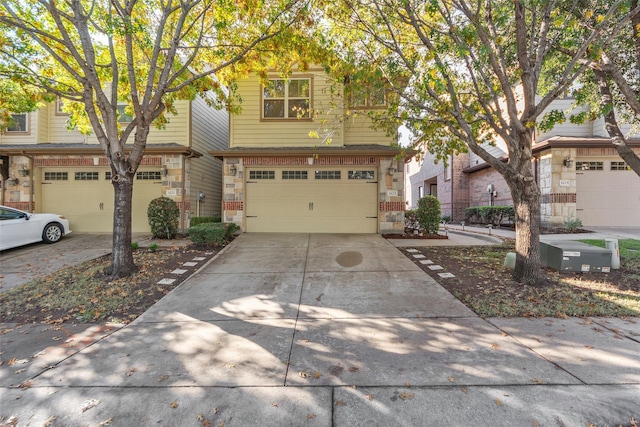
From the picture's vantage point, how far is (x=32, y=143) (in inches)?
411

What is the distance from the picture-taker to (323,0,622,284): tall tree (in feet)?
15.7

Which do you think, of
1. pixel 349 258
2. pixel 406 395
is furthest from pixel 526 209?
pixel 406 395

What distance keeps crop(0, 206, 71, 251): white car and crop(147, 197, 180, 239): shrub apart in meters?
2.55

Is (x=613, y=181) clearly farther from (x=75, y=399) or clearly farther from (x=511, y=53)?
(x=75, y=399)

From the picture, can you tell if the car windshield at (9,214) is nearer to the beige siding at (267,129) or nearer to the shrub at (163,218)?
the shrub at (163,218)

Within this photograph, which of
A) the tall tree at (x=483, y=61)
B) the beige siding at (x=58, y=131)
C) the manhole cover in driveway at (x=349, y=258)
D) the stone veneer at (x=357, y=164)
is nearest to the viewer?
the tall tree at (x=483, y=61)

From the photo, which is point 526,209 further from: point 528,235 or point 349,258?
point 349,258

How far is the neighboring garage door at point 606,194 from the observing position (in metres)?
11.3

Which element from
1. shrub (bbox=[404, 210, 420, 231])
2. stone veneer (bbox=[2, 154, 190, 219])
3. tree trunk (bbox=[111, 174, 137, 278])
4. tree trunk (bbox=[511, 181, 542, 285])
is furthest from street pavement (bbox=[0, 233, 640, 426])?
stone veneer (bbox=[2, 154, 190, 219])

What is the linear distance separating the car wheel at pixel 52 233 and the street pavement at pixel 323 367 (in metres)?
6.24

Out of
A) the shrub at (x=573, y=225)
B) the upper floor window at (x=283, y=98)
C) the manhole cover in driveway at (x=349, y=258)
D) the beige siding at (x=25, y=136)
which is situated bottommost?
the manhole cover in driveway at (x=349, y=258)

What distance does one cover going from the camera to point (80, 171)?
1041 cm

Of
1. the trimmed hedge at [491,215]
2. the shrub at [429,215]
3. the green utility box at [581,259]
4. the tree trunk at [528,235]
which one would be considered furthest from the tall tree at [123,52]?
the trimmed hedge at [491,215]

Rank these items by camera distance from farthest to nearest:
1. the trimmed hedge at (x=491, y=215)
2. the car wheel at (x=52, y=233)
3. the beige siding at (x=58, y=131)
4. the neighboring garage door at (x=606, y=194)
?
the trimmed hedge at (x=491, y=215), the neighboring garage door at (x=606, y=194), the beige siding at (x=58, y=131), the car wheel at (x=52, y=233)
